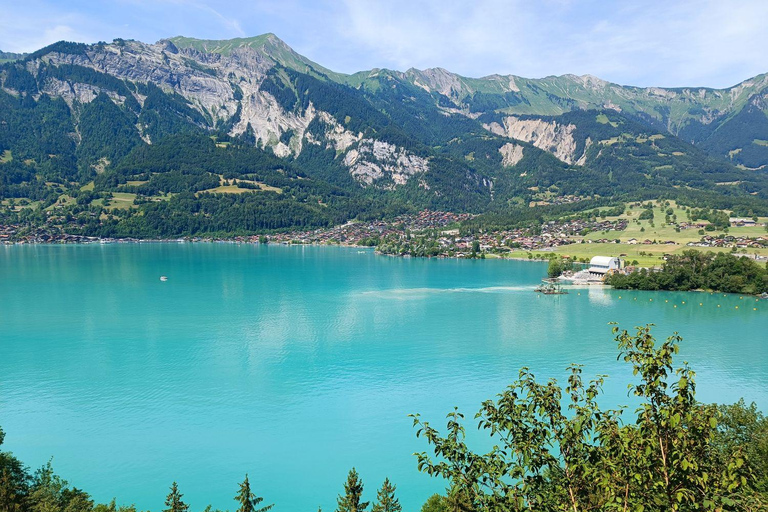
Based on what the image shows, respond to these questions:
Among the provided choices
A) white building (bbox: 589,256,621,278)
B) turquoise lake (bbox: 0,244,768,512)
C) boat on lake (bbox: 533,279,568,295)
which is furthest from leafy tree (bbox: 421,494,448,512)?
white building (bbox: 589,256,621,278)

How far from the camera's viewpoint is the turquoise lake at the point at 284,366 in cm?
2445

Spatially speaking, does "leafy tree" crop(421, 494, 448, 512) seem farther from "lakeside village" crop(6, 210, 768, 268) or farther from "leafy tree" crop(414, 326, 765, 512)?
"lakeside village" crop(6, 210, 768, 268)

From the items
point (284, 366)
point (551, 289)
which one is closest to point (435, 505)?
point (284, 366)

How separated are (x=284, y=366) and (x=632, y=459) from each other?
34435 millimetres

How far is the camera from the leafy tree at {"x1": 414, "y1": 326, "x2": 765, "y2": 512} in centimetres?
611

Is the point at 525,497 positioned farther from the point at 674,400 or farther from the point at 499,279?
the point at 499,279

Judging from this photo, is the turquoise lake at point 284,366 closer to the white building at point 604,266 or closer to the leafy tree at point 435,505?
the leafy tree at point 435,505

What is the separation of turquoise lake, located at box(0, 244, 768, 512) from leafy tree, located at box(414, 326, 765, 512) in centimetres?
1589

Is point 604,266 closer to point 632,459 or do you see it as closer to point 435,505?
point 435,505

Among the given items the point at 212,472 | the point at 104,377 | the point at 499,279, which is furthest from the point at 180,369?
the point at 499,279

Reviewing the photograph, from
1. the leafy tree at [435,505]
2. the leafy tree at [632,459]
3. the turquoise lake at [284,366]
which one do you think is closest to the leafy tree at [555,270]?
the turquoise lake at [284,366]

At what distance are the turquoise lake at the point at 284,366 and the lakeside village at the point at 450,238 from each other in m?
41.0

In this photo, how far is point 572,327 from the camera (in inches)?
2053

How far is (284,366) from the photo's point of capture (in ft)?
128
